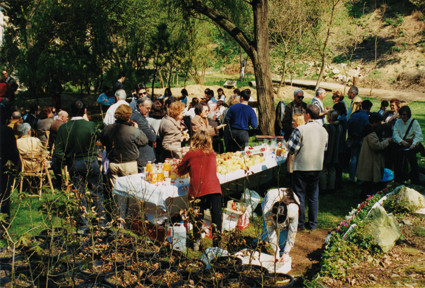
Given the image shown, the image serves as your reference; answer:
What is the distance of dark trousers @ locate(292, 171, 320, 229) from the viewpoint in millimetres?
6098

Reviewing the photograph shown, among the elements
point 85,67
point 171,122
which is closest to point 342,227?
point 171,122

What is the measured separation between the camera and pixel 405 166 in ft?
25.5

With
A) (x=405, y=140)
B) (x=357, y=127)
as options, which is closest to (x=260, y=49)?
(x=357, y=127)

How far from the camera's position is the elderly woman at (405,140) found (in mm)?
7512

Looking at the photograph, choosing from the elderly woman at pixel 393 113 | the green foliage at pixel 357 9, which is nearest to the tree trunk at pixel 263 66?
the elderly woman at pixel 393 113

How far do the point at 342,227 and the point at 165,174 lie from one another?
268 cm

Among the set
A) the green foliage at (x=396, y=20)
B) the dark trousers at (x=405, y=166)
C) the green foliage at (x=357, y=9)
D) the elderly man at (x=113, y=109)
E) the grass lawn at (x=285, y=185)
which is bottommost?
the grass lawn at (x=285, y=185)

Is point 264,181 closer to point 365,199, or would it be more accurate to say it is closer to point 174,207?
point 365,199

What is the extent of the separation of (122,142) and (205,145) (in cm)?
133

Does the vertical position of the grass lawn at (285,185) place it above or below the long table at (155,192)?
below

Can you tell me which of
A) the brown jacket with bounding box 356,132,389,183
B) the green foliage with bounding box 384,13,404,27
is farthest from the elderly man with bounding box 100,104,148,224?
the green foliage with bounding box 384,13,404,27

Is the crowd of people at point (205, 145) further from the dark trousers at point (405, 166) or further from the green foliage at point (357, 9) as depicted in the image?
the green foliage at point (357, 9)

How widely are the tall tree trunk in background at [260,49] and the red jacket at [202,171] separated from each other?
4.97 m

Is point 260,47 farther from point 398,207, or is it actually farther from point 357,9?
point 357,9
